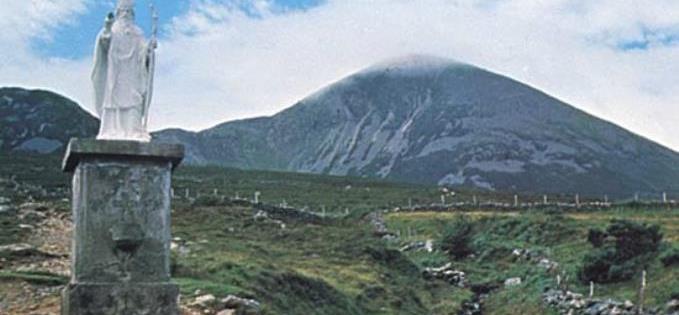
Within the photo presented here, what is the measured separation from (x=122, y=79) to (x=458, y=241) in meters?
39.2

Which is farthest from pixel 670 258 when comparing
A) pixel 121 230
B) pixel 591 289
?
pixel 121 230

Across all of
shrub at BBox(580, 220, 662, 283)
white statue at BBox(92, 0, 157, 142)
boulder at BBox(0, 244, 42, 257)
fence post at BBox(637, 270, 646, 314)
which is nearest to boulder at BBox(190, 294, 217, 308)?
boulder at BBox(0, 244, 42, 257)

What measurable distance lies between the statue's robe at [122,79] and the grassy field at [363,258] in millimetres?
11232

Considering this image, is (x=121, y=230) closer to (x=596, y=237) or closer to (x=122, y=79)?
(x=122, y=79)

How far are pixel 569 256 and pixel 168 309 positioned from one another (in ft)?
113

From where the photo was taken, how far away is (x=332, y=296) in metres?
30.8

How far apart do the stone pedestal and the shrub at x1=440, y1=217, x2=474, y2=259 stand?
126 feet

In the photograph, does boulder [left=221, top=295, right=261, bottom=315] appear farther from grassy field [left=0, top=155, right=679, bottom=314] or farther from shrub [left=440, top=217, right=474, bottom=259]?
shrub [left=440, top=217, right=474, bottom=259]

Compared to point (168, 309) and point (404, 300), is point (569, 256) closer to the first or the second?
point (404, 300)

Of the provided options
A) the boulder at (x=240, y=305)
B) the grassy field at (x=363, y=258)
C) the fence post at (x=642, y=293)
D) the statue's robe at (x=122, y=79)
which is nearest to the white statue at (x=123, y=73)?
the statue's robe at (x=122, y=79)

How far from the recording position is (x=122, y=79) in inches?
487

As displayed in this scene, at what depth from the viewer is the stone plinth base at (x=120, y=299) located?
11.2 m

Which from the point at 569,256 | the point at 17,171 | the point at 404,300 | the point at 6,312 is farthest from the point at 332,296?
the point at 17,171

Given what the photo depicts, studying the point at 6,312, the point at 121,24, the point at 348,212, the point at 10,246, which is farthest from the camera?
the point at 348,212
